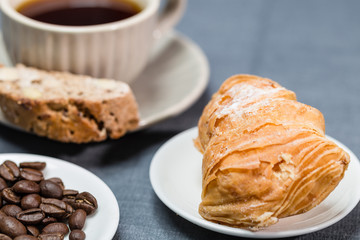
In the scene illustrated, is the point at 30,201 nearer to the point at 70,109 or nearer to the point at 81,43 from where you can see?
the point at 70,109

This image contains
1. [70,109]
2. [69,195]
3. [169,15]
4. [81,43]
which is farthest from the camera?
[169,15]

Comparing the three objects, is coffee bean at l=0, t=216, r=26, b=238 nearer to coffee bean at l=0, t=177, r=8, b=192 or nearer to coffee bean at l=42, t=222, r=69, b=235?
coffee bean at l=42, t=222, r=69, b=235

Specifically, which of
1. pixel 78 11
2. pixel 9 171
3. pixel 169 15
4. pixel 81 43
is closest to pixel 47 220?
pixel 9 171

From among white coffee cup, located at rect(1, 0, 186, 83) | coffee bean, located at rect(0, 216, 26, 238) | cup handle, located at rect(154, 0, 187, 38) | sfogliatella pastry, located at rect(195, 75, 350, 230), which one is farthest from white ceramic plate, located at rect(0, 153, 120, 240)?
cup handle, located at rect(154, 0, 187, 38)

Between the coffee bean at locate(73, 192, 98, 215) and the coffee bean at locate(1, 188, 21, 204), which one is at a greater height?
the coffee bean at locate(73, 192, 98, 215)

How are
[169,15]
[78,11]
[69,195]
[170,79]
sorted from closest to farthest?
[69,195]
[78,11]
[170,79]
[169,15]

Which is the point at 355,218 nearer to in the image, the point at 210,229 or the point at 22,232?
the point at 210,229
